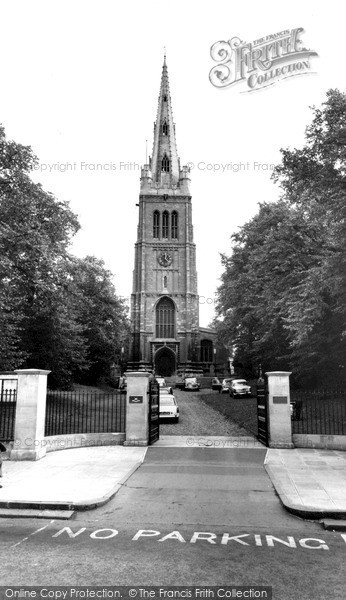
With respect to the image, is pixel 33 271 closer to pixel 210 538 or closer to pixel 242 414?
pixel 242 414

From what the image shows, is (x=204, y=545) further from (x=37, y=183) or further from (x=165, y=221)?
(x=165, y=221)

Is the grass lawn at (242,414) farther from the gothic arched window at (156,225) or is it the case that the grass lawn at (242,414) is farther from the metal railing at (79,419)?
the gothic arched window at (156,225)

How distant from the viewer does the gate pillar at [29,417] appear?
1159 cm

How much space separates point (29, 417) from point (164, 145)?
72.5m

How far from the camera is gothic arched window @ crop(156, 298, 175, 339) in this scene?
68.3m

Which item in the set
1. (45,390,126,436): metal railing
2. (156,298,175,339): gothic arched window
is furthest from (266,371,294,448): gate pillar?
(156,298,175,339): gothic arched window

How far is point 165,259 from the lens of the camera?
69688mm

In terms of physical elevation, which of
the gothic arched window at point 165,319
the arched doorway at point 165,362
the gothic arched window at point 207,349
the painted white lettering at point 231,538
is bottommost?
the painted white lettering at point 231,538

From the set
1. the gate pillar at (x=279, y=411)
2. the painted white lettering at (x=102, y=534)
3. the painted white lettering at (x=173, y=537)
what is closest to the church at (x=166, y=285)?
the gate pillar at (x=279, y=411)

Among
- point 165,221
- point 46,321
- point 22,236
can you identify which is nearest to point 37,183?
point 22,236

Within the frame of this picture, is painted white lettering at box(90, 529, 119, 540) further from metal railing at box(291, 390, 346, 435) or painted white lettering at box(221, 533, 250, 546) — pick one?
metal railing at box(291, 390, 346, 435)

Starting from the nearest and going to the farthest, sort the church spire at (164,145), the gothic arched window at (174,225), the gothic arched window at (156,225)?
the gothic arched window at (156,225) < the gothic arched window at (174,225) < the church spire at (164,145)

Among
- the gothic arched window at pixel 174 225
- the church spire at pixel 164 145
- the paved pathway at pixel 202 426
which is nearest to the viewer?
the paved pathway at pixel 202 426

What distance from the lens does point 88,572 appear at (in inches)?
184
